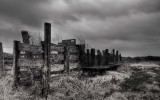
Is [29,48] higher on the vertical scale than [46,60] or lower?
higher

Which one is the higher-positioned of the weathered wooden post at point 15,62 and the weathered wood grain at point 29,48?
the weathered wood grain at point 29,48

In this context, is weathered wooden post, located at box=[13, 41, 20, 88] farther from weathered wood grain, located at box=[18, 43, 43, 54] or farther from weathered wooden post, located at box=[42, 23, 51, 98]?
weathered wooden post, located at box=[42, 23, 51, 98]

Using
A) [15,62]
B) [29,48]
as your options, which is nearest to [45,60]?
[29,48]

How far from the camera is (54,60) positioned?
7562 mm

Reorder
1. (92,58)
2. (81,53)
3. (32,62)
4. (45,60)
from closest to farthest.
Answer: (45,60) → (32,62) → (81,53) → (92,58)

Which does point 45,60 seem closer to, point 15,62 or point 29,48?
point 29,48

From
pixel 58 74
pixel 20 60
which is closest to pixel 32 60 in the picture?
pixel 20 60

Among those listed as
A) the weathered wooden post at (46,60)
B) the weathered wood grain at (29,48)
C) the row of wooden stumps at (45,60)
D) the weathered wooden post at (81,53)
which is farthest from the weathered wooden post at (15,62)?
the weathered wooden post at (81,53)

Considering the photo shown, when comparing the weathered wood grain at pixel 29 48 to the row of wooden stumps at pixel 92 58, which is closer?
the weathered wood grain at pixel 29 48

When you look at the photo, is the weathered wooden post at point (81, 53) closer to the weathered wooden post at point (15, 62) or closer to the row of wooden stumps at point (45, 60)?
the row of wooden stumps at point (45, 60)

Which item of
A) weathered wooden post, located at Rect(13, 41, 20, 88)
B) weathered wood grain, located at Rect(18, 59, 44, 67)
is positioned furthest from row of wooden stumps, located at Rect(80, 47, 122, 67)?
weathered wooden post, located at Rect(13, 41, 20, 88)

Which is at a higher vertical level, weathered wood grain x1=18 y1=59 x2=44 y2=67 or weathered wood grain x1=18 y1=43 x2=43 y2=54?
weathered wood grain x1=18 y1=43 x2=43 y2=54

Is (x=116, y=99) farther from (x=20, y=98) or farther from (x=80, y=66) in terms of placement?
(x=80, y=66)

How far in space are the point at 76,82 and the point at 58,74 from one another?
1121 mm
